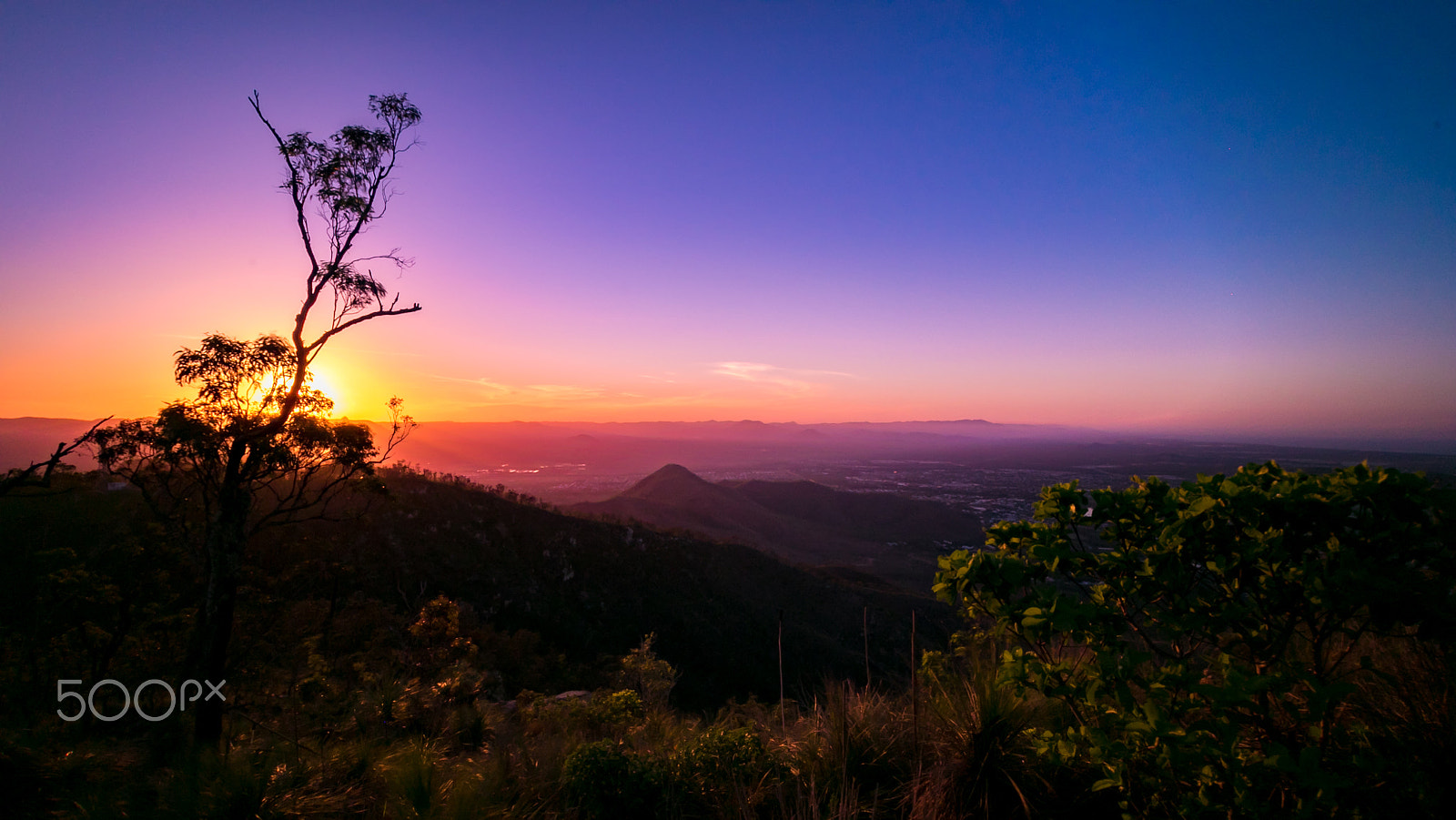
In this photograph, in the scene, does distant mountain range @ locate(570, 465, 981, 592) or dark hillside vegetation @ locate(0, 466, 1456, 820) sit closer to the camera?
dark hillside vegetation @ locate(0, 466, 1456, 820)

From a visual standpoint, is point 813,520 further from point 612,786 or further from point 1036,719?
point 612,786

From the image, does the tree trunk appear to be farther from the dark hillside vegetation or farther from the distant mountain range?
the distant mountain range

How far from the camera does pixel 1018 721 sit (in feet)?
13.1

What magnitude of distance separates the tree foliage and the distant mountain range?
46592 millimetres

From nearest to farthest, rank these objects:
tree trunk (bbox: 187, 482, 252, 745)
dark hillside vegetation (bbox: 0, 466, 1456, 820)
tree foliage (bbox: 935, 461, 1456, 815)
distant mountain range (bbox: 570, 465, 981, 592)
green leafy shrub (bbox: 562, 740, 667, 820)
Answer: tree foliage (bbox: 935, 461, 1456, 815)
dark hillside vegetation (bbox: 0, 466, 1456, 820)
green leafy shrub (bbox: 562, 740, 667, 820)
tree trunk (bbox: 187, 482, 252, 745)
distant mountain range (bbox: 570, 465, 981, 592)

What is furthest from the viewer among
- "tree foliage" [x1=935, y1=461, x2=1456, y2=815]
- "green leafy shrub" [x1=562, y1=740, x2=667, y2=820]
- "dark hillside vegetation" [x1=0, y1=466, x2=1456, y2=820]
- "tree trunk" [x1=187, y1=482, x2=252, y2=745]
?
"tree trunk" [x1=187, y1=482, x2=252, y2=745]

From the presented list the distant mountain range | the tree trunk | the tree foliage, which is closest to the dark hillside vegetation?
the tree foliage

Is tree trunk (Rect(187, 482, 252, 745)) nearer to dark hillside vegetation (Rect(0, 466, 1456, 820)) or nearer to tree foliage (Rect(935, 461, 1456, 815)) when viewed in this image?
dark hillside vegetation (Rect(0, 466, 1456, 820))

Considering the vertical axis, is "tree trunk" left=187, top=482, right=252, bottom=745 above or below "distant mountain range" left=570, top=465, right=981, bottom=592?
above

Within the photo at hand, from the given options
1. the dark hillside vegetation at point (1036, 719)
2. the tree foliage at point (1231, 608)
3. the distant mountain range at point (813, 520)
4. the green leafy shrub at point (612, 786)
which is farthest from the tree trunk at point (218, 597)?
the distant mountain range at point (813, 520)

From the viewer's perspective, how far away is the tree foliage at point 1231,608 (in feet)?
7.79

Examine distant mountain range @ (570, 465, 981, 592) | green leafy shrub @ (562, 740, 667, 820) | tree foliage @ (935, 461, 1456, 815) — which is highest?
tree foliage @ (935, 461, 1456, 815)

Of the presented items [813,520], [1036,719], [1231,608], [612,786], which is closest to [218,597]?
[612,786]

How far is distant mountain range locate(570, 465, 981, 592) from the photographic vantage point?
57906mm
